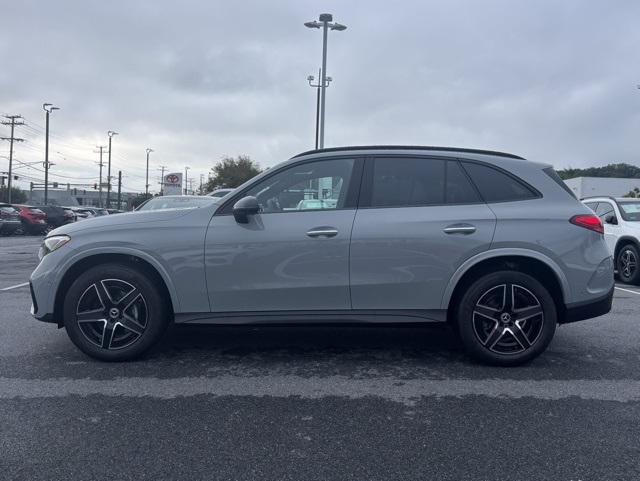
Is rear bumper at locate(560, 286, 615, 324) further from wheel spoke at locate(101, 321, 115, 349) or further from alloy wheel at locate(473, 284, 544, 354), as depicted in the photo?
wheel spoke at locate(101, 321, 115, 349)

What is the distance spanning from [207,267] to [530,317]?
2561mm

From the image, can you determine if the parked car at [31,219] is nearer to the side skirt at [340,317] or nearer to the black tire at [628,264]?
the black tire at [628,264]

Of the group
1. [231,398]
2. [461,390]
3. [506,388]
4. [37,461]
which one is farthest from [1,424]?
[506,388]

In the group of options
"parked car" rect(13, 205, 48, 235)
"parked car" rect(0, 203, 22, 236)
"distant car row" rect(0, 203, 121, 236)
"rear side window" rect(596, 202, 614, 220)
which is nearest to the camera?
"rear side window" rect(596, 202, 614, 220)

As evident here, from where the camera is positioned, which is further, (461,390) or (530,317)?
(530,317)

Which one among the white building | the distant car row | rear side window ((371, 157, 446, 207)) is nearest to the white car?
rear side window ((371, 157, 446, 207))

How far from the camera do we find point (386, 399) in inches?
156

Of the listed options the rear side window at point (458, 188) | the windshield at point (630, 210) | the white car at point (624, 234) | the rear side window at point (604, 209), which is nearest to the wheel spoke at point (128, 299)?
the rear side window at point (458, 188)

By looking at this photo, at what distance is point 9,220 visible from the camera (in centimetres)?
2719

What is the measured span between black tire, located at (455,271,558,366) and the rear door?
0.84ft

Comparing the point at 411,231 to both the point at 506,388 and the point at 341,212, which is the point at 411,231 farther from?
the point at 506,388

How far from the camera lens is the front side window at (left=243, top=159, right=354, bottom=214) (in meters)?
4.69

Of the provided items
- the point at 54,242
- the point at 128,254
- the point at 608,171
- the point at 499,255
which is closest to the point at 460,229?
the point at 499,255

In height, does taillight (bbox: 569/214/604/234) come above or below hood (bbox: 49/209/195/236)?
above
